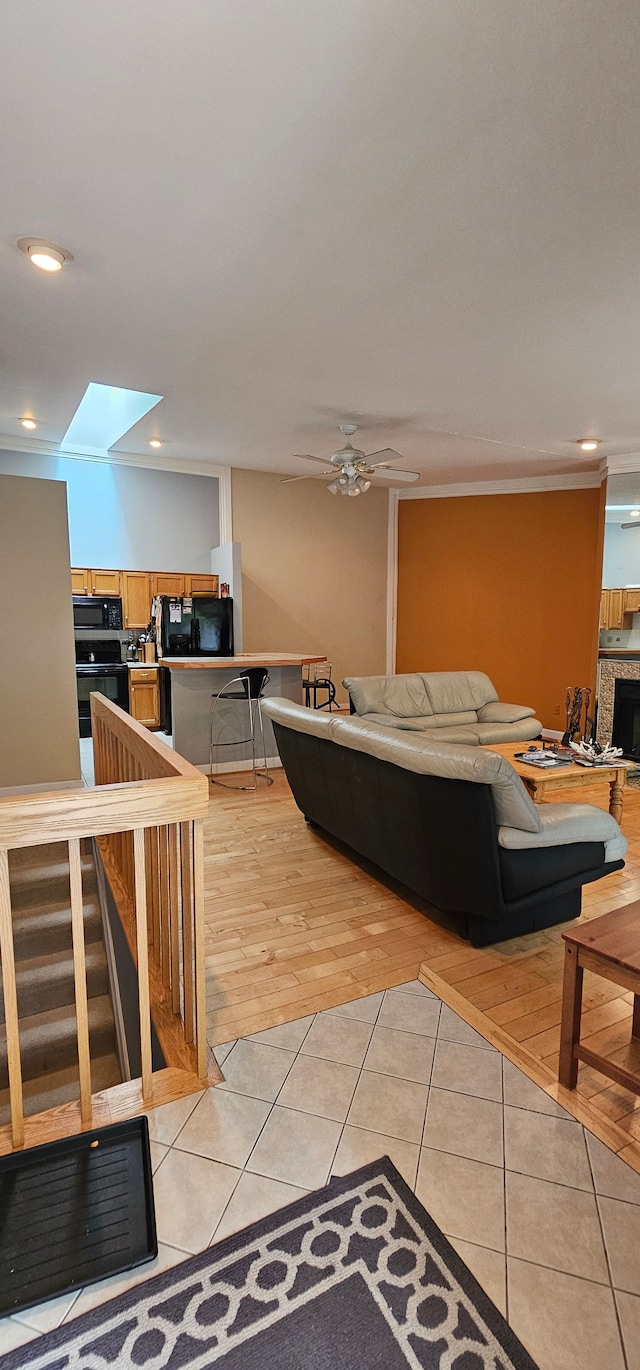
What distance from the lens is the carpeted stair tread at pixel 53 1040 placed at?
9.16 feet

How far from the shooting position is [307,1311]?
114 cm

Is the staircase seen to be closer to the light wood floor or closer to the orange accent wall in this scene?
the light wood floor

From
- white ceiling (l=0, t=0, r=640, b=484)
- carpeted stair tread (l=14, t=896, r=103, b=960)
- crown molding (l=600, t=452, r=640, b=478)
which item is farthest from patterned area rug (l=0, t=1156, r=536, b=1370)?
crown molding (l=600, t=452, r=640, b=478)

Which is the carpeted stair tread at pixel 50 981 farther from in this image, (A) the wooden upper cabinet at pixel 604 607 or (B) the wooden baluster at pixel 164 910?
(A) the wooden upper cabinet at pixel 604 607

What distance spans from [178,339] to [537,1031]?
3.73 m

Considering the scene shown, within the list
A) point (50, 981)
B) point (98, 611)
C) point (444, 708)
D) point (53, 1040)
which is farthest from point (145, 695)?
point (53, 1040)

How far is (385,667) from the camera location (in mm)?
8414

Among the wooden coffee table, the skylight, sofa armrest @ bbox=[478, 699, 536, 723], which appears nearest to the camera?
the wooden coffee table

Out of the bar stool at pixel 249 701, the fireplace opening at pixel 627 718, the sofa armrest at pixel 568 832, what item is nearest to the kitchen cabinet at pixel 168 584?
the bar stool at pixel 249 701

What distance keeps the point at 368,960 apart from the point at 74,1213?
51.7 inches

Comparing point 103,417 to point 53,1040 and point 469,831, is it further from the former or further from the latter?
point 469,831

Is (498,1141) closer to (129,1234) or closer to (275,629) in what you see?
(129,1234)

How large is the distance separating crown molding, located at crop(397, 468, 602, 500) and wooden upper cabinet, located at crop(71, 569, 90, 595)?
405 cm

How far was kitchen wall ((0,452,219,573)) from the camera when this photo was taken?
6.89m
